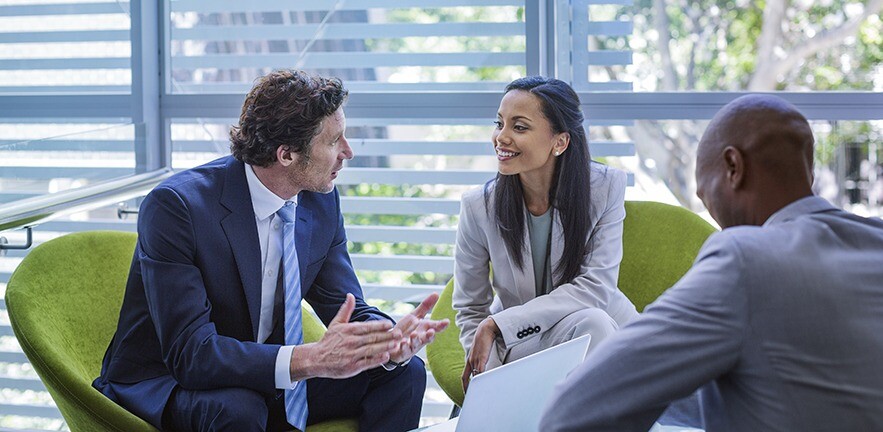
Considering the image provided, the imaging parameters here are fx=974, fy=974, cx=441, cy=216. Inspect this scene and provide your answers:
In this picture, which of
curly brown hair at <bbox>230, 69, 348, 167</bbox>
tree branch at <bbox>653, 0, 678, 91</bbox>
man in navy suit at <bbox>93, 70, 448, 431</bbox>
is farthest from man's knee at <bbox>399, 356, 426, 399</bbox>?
tree branch at <bbox>653, 0, 678, 91</bbox>

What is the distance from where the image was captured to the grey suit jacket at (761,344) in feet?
3.69

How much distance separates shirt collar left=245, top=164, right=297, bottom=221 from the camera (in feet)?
7.74

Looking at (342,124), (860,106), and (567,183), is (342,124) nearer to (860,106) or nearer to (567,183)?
(567,183)

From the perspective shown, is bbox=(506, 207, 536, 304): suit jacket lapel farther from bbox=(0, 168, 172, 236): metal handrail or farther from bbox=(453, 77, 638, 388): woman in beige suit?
bbox=(0, 168, 172, 236): metal handrail

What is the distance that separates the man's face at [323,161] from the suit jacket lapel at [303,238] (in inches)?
2.7

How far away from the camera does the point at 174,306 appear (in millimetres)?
2133

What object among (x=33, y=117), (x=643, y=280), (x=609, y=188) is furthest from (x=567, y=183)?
(x=33, y=117)

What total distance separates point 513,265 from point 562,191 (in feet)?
0.85

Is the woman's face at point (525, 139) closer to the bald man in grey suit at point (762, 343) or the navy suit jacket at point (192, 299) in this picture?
the navy suit jacket at point (192, 299)

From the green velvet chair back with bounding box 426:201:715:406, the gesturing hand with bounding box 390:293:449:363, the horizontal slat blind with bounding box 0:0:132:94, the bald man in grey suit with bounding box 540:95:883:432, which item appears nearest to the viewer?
the bald man in grey suit with bounding box 540:95:883:432

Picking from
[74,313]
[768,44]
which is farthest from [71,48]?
[768,44]

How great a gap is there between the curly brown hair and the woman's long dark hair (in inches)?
24.0

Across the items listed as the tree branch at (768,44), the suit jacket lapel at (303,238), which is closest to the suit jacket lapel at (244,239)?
the suit jacket lapel at (303,238)

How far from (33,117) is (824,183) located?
2978 mm
